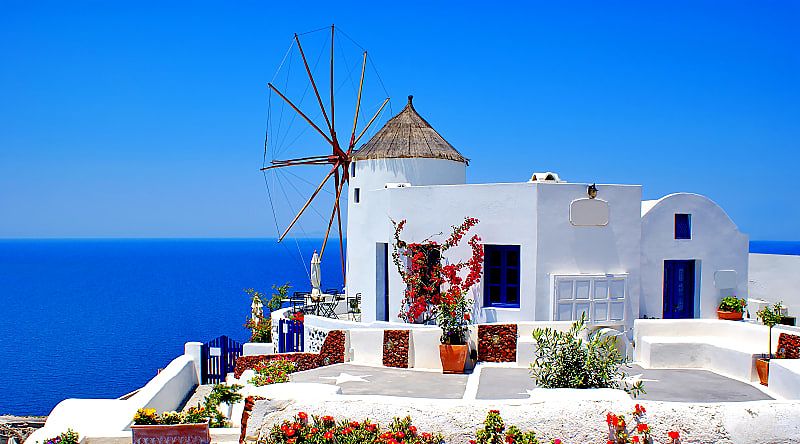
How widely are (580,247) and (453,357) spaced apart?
519 centimetres

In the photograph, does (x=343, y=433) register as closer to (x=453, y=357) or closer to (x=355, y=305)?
(x=453, y=357)

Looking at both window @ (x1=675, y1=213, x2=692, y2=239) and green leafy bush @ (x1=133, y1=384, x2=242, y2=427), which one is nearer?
green leafy bush @ (x1=133, y1=384, x2=242, y2=427)

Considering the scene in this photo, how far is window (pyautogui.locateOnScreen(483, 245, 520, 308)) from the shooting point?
1723 centimetres

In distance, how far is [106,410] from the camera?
478 inches

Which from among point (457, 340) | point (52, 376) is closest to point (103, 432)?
point (457, 340)

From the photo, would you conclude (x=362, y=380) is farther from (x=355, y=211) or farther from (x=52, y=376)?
(x=52, y=376)

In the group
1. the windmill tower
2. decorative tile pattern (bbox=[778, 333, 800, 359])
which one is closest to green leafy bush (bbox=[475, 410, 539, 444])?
decorative tile pattern (bbox=[778, 333, 800, 359])

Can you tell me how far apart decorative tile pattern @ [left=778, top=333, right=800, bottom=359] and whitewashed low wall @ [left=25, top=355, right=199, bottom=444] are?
10.9 metres

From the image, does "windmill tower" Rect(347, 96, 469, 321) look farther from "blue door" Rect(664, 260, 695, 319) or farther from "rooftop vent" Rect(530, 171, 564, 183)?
"blue door" Rect(664, 260, 695, 319)

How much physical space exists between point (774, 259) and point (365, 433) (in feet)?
77.7

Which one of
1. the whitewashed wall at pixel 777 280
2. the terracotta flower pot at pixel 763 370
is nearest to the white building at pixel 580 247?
the terracotta flower pot at pixel 763 370

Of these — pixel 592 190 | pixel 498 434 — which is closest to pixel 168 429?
pixel 498 434

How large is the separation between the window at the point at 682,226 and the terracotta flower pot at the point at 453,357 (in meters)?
7.72

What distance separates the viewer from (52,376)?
46.9 meters
